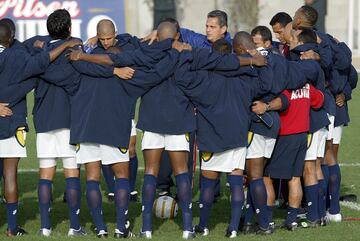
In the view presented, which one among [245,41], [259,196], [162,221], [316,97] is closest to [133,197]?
[162,221]

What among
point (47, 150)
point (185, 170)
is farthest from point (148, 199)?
point (47, 150)

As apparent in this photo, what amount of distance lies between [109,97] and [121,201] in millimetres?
986

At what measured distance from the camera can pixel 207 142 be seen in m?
10.4

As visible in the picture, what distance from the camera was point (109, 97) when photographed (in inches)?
400

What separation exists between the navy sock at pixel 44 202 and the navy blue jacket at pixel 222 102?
5.08 ft

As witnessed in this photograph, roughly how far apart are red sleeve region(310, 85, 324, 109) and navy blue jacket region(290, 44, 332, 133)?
9 centimetres

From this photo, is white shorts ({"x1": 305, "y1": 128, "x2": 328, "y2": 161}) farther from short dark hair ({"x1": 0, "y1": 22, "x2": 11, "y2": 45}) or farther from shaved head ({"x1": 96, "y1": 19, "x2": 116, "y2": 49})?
short dark hair ({"x1": 0, "y1": 22, "x2": 11, "y2": 45})

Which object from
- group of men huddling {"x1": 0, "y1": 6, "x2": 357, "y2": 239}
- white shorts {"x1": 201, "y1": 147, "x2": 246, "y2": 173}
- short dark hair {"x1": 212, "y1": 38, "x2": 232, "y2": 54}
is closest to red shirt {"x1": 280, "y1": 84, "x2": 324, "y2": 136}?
group of men huddling {"x1": 0, "y1": 6, "x2": 357, "y2": 239}

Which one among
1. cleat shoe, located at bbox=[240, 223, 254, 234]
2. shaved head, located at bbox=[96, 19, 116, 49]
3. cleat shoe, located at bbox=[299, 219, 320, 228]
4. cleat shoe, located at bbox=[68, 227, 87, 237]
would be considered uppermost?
shaved head, located at bbox=[96, 19, 116, 49]

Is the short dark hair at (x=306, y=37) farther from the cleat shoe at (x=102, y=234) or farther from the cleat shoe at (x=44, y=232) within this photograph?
the cleat shoe at (x=44, y=232)

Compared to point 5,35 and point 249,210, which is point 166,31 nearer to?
point 5,35

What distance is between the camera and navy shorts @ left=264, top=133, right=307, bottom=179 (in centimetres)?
1076

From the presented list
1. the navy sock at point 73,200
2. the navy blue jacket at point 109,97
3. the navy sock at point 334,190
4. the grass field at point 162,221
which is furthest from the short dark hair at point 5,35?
the navy sock at point 334,190

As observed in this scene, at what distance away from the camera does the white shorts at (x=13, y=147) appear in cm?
1050
